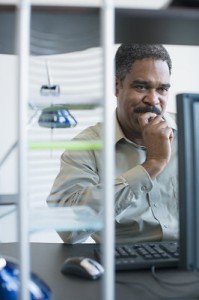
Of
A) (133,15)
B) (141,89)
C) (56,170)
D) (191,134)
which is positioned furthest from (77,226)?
(141,89)

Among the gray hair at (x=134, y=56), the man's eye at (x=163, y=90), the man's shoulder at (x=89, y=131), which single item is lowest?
the man's shoulder at (x=89, y=131)

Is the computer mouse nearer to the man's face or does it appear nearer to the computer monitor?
the computer monitor

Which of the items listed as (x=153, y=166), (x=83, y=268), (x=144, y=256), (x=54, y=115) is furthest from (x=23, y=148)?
(x=153, y=166)

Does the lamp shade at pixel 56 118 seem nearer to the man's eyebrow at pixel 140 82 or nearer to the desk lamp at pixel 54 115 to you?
the desk lamp at pixel 54 115

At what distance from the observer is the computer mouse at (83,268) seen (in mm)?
789

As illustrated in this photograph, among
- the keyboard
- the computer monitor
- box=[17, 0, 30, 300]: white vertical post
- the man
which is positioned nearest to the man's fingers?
the man

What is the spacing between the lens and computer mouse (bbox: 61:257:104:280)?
79 cm

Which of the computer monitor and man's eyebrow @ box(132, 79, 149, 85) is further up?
man's eyebrow @ box(132, 79, 149, 85)

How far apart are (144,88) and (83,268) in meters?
0.76

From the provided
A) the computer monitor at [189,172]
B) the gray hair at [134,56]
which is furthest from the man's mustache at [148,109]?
the computer monitor at [189,172]

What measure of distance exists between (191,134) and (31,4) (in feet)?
1.00

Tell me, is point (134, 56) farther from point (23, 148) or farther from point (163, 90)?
point (23, 148)

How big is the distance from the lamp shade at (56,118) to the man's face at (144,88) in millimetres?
756

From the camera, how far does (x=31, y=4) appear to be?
55 cm
